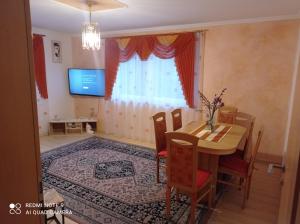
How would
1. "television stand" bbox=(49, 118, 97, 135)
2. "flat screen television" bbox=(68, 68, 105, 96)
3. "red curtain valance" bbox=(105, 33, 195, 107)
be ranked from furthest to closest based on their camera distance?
"television stand" bbox=(49, 118, 97, 135) → "flat screen television" bbox=(68, 68, 105, 96) → "red curtain valance" bbox=(105, 33, 195, 107)

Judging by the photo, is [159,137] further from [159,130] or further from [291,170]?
[291,170]

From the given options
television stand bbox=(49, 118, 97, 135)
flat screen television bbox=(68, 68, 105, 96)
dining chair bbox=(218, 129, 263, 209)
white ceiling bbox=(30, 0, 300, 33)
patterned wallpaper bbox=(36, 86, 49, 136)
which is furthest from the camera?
television stand bbox=(49, 118, 97, 135)

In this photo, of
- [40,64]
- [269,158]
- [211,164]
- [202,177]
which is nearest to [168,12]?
[211,164]

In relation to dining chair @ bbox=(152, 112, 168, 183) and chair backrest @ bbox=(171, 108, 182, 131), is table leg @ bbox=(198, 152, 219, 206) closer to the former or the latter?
dining chair @ bbox=(152, 112, 168, 183)

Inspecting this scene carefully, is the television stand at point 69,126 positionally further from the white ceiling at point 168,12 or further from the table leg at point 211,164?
the table leg at point 211,164

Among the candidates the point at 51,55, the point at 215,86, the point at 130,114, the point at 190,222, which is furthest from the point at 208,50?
the point at 51,55

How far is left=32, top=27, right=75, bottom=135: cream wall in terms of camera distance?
17.2ft

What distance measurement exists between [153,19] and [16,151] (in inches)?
136

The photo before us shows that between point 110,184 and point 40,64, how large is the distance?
133 inches

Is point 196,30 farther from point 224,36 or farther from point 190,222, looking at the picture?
point 190,222

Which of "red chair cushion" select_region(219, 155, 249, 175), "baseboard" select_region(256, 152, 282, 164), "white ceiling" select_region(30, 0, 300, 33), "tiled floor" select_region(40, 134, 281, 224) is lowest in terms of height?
"tiled floor" select_region(40, 134, 281, 224)

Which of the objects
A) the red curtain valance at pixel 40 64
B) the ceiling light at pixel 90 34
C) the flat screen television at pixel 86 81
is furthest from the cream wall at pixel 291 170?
the red curtain valance at pixel 40 64

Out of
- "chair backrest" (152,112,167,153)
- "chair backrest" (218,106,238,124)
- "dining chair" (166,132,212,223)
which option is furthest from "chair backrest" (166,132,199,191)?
"chair backrest" (218,106,238,124)

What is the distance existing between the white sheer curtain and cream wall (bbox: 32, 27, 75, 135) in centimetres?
117
